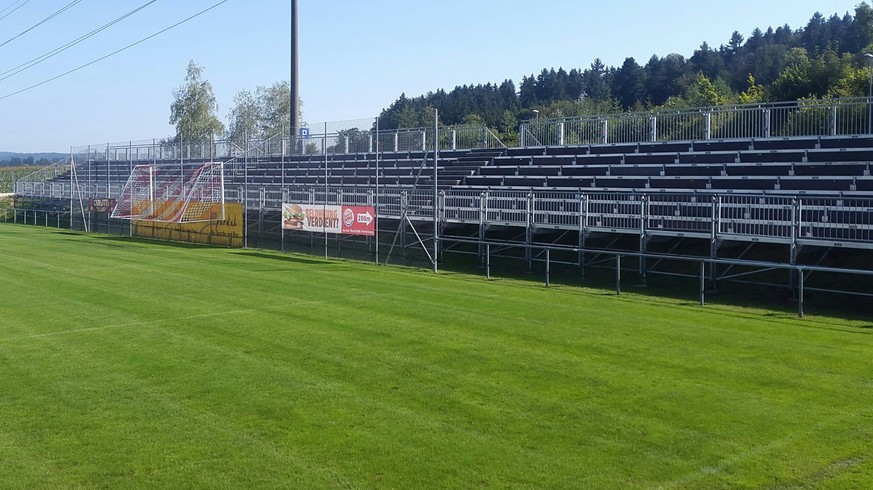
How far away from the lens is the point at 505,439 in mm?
7547

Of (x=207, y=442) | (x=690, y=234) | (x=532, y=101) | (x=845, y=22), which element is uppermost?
(x=845, y=22)

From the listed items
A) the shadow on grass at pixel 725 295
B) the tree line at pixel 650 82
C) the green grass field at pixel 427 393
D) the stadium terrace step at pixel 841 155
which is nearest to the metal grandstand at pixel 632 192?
the stadium terrace step at pixel 841 155

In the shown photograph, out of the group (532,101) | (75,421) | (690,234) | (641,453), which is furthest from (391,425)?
(532,101)

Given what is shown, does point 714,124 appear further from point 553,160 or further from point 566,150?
point 553,160

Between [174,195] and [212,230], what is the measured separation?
4524mm

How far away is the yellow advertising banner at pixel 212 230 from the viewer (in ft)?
104

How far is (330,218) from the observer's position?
27203mm

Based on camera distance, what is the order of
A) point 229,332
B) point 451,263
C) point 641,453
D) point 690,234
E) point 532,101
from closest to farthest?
1. point 641,453
2. point 229,332
3. point 690,234
4. point 451,263
5. point 532,101

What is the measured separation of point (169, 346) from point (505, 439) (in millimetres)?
6029

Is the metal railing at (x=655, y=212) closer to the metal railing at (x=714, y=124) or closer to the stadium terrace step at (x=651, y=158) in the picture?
the stadium terrace step at (x=651, y=158)

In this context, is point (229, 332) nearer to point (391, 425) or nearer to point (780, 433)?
point (391, 425)

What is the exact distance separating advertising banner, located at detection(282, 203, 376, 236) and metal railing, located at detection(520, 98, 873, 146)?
980 cm

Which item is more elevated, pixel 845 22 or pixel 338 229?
pixel 845 22

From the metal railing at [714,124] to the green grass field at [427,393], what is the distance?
39.4ft
